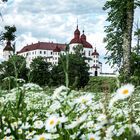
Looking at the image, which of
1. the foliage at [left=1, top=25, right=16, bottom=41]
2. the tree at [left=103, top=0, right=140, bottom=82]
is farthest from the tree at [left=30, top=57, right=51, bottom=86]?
the tree at [left=103, top=0, right=140, bottom=82]

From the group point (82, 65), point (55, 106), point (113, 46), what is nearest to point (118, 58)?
point (113, 46)

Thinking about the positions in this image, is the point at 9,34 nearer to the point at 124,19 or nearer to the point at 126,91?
the point at 124,19

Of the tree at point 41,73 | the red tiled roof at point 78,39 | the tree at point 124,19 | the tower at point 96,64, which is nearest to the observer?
the tree at point 124,19

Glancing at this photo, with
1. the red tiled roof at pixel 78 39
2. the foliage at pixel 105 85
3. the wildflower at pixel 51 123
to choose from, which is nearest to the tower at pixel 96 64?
the red tiled roof at pixel 78 39

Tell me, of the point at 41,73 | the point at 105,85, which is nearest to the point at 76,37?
the point at 41,73

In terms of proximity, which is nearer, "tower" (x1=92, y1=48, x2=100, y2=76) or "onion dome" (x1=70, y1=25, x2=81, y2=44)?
"onion dome" (x1=70, y1=25, x2=81, y2=44)

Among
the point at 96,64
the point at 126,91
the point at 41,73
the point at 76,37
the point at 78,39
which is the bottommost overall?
the point at 41,73

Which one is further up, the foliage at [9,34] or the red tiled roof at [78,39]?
the red tiled roof at [78,39]

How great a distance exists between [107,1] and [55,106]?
3172cm

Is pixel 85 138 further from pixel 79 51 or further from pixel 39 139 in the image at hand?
pixel 79 51

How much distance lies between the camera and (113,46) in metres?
46.3

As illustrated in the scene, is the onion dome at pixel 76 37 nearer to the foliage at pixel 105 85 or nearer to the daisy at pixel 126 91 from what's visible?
the foliage at pixel 105 85

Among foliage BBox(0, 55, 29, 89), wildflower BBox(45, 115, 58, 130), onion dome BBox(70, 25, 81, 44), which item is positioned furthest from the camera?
onion dome BBox(70, 25, 81, 44)

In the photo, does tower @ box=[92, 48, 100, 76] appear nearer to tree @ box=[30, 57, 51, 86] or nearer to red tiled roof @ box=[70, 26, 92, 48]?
red tiled roof @ box=[70, 26, 92, 48]
